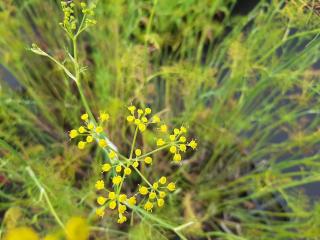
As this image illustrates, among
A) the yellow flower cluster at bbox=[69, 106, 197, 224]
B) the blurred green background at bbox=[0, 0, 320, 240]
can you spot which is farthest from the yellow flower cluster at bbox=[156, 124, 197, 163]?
the blurred green background at bbox=[0, 0, 320, 240]

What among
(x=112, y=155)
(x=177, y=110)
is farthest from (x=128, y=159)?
(x=177, y=110)

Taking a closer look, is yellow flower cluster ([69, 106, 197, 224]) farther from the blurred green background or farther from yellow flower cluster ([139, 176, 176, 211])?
the blurred green background

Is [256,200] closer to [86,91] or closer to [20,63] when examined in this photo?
[86,91]

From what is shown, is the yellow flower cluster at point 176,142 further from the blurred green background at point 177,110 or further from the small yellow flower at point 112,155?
the blurred green background at point 177,110

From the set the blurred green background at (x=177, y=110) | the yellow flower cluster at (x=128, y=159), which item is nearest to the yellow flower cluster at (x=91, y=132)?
the yellow flower cluster at (x=128, y=159)

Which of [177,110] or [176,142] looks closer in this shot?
[176,142]

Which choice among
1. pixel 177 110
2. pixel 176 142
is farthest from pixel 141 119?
pixel 177 110

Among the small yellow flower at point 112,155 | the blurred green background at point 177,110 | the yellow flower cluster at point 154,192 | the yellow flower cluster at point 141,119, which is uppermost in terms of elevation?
the blurred green background at point 177,110

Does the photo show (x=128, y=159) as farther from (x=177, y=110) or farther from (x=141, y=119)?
(x=177, y=110)

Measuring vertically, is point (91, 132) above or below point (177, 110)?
below
